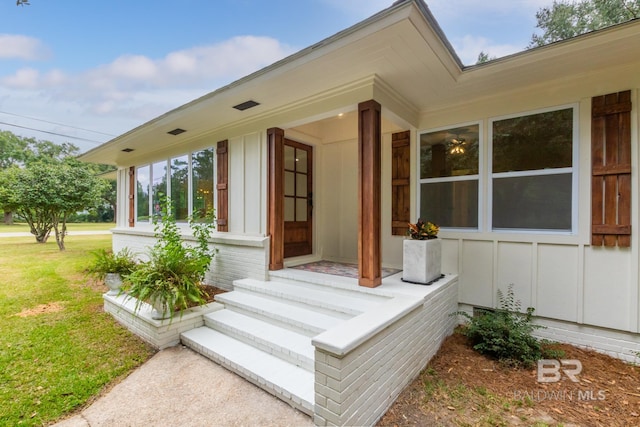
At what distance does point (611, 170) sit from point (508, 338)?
198 cm

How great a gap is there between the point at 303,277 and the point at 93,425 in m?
2.24

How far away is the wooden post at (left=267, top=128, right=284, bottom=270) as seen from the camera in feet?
13.1

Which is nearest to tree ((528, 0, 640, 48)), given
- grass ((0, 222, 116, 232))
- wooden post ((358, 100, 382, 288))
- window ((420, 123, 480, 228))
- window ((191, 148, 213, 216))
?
window ((420, 123, 480, 228))

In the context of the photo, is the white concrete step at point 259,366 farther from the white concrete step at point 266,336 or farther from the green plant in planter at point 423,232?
the green plant in planter at point 423,232

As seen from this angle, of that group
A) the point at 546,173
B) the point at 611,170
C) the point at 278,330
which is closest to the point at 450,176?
the point at 546,173

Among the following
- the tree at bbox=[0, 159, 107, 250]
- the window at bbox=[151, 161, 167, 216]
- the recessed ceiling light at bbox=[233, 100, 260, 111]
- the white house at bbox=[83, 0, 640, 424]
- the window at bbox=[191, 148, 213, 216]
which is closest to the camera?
the white house at bbox=[83, 0, 640, 424]

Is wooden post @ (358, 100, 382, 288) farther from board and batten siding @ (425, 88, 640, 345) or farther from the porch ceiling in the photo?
board and batten siding @ (425, 88, 640, 345)

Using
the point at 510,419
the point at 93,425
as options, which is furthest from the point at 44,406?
the point at 510,419

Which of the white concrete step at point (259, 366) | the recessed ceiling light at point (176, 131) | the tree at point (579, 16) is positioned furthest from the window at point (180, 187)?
the tree at point (579, 16)

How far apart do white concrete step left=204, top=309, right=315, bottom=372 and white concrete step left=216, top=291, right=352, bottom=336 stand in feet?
0.22

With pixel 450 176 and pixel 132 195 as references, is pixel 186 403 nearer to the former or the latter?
pixel 450 176

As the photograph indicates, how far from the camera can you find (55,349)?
286cm

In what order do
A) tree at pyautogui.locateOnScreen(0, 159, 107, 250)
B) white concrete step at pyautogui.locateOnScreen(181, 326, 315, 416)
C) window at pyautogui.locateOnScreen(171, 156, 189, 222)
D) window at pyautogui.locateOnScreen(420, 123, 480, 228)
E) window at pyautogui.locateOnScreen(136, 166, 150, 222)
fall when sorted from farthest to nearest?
tree at pyautogui.locateOnScreen(0, 159, 107, 250)
window at pyautogui.locateOnScreen(136, 166, 150, 222)
window at pyautogui.locateOnScreen(171, 156, 189, 222)
window at pyautogui.locateOnScreen(420, 123, 480, 228)
white concrete step at pyautogui.locateOnScreen(181, 326, 315, 416)

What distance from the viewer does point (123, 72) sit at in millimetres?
16656
